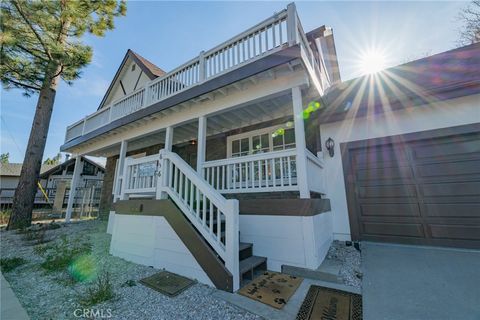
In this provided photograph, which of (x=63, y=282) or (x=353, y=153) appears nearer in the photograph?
(x=63, y=282)

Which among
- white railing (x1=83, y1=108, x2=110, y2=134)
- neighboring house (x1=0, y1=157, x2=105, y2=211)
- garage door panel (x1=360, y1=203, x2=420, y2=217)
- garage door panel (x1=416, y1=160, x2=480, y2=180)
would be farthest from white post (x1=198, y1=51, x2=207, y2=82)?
neighboring house (x1=0, y1=157, x2=105, y2=211)

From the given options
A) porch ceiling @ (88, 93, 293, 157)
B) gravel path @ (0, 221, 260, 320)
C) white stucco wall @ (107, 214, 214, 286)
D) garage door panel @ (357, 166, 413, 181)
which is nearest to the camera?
gravel path @ (0, 221, 260, 320)

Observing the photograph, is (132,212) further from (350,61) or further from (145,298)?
(350,61)

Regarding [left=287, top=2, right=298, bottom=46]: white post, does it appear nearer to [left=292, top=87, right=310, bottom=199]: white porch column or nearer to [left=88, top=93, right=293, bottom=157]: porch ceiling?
[left=292, top=87, right=310, bottom=199]: white porch column

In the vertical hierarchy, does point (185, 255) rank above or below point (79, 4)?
below

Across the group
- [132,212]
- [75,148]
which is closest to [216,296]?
[132,212]

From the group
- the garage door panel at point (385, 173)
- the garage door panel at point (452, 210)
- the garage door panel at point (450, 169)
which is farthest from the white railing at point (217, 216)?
the garage door panel at point (450, 169)

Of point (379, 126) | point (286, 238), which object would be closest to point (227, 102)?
point (286, 238)

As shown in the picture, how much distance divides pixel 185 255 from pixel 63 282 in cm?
178

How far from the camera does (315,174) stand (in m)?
4.28

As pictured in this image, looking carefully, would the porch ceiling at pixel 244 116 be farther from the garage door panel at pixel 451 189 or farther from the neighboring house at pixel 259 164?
the garage door panel at pixel 451 189

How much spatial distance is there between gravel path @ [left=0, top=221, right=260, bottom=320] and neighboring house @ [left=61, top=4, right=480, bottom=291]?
1.09 ft

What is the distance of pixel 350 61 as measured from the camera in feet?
31.1

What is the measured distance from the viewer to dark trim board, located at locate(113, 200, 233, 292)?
2.71m
